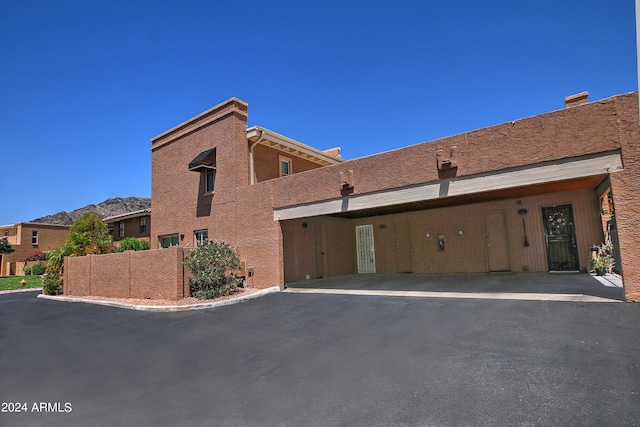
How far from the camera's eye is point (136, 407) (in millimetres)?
4398

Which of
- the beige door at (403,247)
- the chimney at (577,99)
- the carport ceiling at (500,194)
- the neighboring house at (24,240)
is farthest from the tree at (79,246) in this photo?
the neighboring house at (24,240)

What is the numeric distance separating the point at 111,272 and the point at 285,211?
8.45 metres

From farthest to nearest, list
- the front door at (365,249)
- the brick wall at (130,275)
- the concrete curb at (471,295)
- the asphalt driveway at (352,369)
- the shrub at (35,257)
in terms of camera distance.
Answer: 1. the shrub at (35,257)
2. the front door at (365,249)
3. the brick wall at (130,275)
4. the concrete curb at (471,295)
5. the asphalt driveway at (352,369)

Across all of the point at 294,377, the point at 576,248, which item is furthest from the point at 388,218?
the point at 294,377

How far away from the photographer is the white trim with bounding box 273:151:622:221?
8.05 metres

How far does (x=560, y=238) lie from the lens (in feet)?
45.6

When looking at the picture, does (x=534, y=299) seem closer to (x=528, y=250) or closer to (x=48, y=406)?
(x=528, y=250)

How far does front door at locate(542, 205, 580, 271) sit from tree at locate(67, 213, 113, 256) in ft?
68.8

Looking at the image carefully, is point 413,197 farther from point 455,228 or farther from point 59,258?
point 59,258

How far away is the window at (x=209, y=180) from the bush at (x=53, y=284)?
9511 millimetres

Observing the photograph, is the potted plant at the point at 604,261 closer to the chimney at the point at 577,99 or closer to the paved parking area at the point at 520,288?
the paved parking area at the point at 520,288

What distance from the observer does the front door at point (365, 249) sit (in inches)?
750

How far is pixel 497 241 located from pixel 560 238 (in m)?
2.24

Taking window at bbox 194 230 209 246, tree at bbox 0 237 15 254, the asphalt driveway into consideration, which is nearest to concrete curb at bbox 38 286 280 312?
the asphalt driveway
